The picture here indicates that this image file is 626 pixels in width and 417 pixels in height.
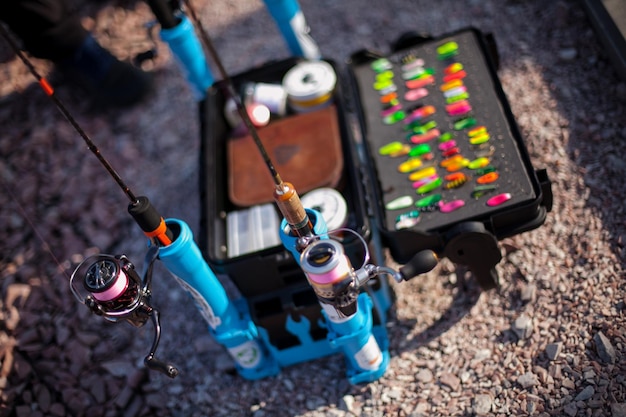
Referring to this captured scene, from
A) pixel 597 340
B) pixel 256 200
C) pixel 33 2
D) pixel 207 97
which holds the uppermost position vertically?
pixel 33 2

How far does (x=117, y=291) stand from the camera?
4.65 feet

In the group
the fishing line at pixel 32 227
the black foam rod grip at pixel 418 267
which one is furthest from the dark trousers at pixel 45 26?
the black foam rod grip at pixel 418 267

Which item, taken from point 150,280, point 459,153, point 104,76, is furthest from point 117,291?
point 104,76

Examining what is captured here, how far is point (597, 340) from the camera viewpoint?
1722mm

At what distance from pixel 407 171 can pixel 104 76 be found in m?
1.53

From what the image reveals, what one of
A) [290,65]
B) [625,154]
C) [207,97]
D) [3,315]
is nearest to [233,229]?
[207,97]

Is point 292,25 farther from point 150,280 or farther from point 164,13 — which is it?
point 150,280

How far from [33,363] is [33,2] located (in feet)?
4.79

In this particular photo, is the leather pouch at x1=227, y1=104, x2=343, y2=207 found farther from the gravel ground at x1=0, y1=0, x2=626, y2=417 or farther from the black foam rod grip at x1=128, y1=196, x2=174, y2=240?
the black foam rod grip at x1=128, y1=196, x2=174, y2=240

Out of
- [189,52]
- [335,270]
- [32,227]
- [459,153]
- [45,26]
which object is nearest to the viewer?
[335,270]

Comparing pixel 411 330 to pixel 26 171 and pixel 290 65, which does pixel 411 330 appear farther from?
pixel 26 171

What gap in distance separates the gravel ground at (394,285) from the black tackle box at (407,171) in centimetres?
18

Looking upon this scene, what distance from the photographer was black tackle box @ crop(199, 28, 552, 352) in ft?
5.90

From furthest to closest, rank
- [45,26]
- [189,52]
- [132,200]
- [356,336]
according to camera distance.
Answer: [45,26]
[189,52]
[356,336]
[132,200]
